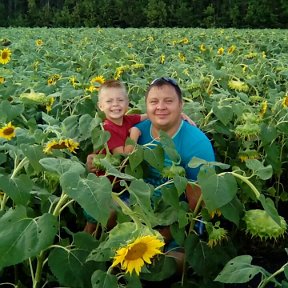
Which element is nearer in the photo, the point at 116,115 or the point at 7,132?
the point at 7,132

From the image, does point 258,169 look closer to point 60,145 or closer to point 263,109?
point 60,145

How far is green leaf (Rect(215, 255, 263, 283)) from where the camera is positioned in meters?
1.76

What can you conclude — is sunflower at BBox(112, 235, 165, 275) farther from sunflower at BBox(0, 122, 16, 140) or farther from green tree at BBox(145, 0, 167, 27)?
green tree at BBox(145, 0, 167, 27)

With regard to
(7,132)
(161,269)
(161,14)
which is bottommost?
(161,14)

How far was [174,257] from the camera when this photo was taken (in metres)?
2.24

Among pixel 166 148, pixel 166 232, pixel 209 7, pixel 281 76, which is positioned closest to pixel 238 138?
pixel 166 232

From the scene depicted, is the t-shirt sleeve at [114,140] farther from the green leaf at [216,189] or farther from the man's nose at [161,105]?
the green leaf at [216,189]

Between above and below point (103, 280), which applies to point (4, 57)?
above

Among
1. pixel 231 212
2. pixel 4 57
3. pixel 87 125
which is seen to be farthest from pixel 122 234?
pixel 4 57

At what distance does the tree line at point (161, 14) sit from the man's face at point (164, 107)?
3382cm

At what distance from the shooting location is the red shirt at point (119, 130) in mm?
2656

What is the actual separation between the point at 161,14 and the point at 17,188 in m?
35.5

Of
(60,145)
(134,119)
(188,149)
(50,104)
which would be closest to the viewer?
(60,145)

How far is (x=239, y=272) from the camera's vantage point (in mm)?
1777
